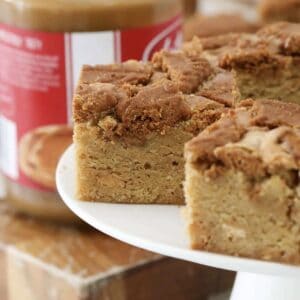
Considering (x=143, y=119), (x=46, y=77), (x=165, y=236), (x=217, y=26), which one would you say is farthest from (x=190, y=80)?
(x=217, y=26)

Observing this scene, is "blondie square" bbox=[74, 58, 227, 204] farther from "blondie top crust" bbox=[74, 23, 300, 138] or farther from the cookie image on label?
the cookie image on label

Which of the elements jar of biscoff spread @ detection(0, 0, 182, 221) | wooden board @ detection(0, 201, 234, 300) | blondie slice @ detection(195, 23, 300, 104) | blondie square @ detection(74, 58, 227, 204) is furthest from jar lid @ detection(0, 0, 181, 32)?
wooden board @ detection(0, 201, 234, 300)

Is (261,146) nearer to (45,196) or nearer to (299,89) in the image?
(299,89)

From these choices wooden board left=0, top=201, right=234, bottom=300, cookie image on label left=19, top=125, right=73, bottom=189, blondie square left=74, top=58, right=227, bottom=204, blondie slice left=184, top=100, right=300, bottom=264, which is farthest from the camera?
cookie image on label left=19, top=125, right=73, bottom=189

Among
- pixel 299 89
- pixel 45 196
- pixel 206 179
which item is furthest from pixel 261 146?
pixel 45 196

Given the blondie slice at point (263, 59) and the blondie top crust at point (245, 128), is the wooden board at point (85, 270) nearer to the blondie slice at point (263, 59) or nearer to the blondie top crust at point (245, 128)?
the blondie slice at point (263, 59)

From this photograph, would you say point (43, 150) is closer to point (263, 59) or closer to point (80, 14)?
point (80, 14)
